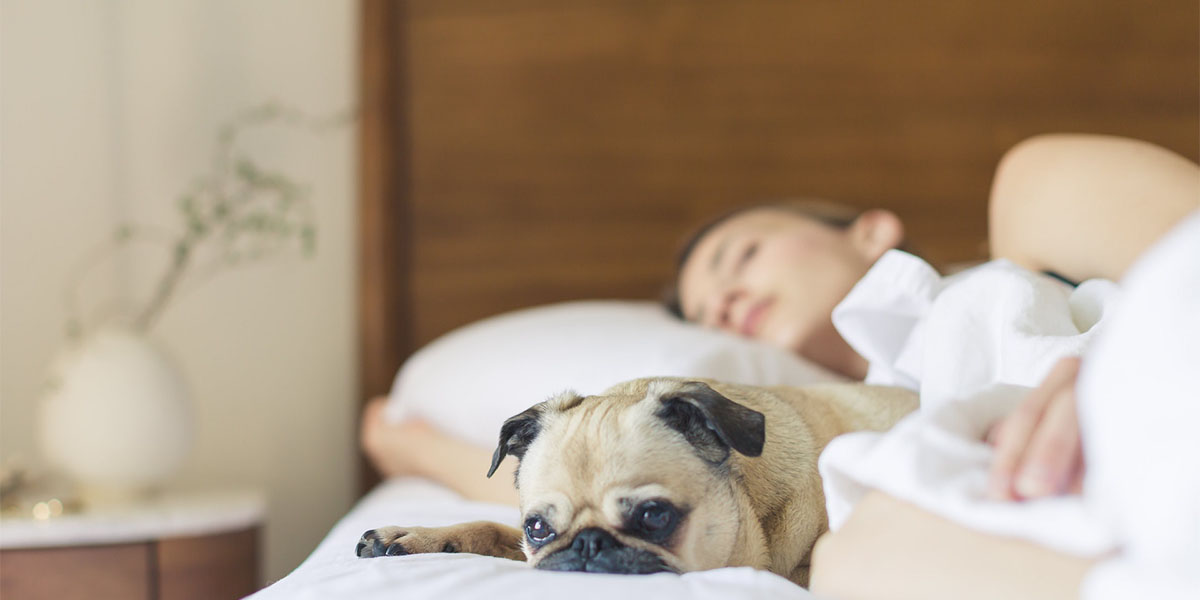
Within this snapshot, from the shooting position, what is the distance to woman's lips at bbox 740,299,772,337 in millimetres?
1774

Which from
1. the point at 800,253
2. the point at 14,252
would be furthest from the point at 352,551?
the point at 14,252

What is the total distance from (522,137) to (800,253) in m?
0.96

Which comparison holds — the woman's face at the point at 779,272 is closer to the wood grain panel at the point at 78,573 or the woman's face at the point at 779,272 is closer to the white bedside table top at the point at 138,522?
the white bedside table top at the point at 138,522

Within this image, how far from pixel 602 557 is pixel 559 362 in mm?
821

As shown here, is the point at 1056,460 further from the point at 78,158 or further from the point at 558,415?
the point at 78,158

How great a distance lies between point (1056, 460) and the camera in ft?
2.12

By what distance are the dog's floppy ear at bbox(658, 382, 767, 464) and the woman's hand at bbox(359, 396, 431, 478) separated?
1.10 m

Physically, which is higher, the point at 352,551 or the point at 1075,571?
the point at 1075,571

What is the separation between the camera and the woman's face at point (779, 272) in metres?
1.73

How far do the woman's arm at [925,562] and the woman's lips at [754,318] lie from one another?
980mm

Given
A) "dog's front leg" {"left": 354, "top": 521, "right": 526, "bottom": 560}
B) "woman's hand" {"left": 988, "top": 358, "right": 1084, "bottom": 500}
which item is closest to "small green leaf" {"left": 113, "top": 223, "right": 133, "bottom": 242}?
"dog's front leg" {"left": 354, "top": 521, "right": 526, "bottom": 560}

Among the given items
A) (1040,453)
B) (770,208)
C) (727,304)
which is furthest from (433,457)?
(1040,453)

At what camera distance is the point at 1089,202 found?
139 cm

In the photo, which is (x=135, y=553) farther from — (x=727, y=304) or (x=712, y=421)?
(x=712, y=421)
